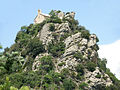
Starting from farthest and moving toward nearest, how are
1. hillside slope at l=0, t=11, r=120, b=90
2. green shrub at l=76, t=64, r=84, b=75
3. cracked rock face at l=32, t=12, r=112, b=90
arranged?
cracked rock face at l=32, t=12, r=112, b=90
green shrub at l=76, t=64, r=84, b=75
hillside slope at l=0, t=11, r=120, b=90

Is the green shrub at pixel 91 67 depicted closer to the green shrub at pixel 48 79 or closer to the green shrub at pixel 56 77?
the green shrub at pixel 56 77

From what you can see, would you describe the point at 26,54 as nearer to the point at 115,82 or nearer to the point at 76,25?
the point at 76,25

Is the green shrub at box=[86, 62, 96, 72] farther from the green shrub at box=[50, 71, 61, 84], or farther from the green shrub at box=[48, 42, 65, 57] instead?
the green shrub at box=[48, 42, 65, 57]

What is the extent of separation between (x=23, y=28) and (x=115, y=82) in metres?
33.3

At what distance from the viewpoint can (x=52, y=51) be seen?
54.3m

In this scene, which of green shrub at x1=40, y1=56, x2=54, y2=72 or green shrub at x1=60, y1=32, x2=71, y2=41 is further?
green shrub at x1=60, y1=32, x2=71, y2=41

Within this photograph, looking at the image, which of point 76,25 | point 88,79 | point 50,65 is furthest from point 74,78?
point 76,25

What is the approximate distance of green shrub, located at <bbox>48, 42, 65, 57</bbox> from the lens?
178 ft

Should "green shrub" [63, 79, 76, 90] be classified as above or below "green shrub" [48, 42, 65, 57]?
below

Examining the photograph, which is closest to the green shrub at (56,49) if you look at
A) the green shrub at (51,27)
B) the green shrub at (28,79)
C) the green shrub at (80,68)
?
the green shrub at (51,27)

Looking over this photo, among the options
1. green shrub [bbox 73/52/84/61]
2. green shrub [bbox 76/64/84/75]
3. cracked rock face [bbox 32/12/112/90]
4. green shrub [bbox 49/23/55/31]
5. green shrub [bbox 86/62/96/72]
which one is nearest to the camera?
green shrub [bbox 76/64/84/75]

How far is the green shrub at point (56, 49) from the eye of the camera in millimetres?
54312

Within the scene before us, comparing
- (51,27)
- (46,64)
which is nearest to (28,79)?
(46,64)

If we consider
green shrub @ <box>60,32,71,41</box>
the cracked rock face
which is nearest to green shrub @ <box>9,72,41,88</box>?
the cracked rock face
